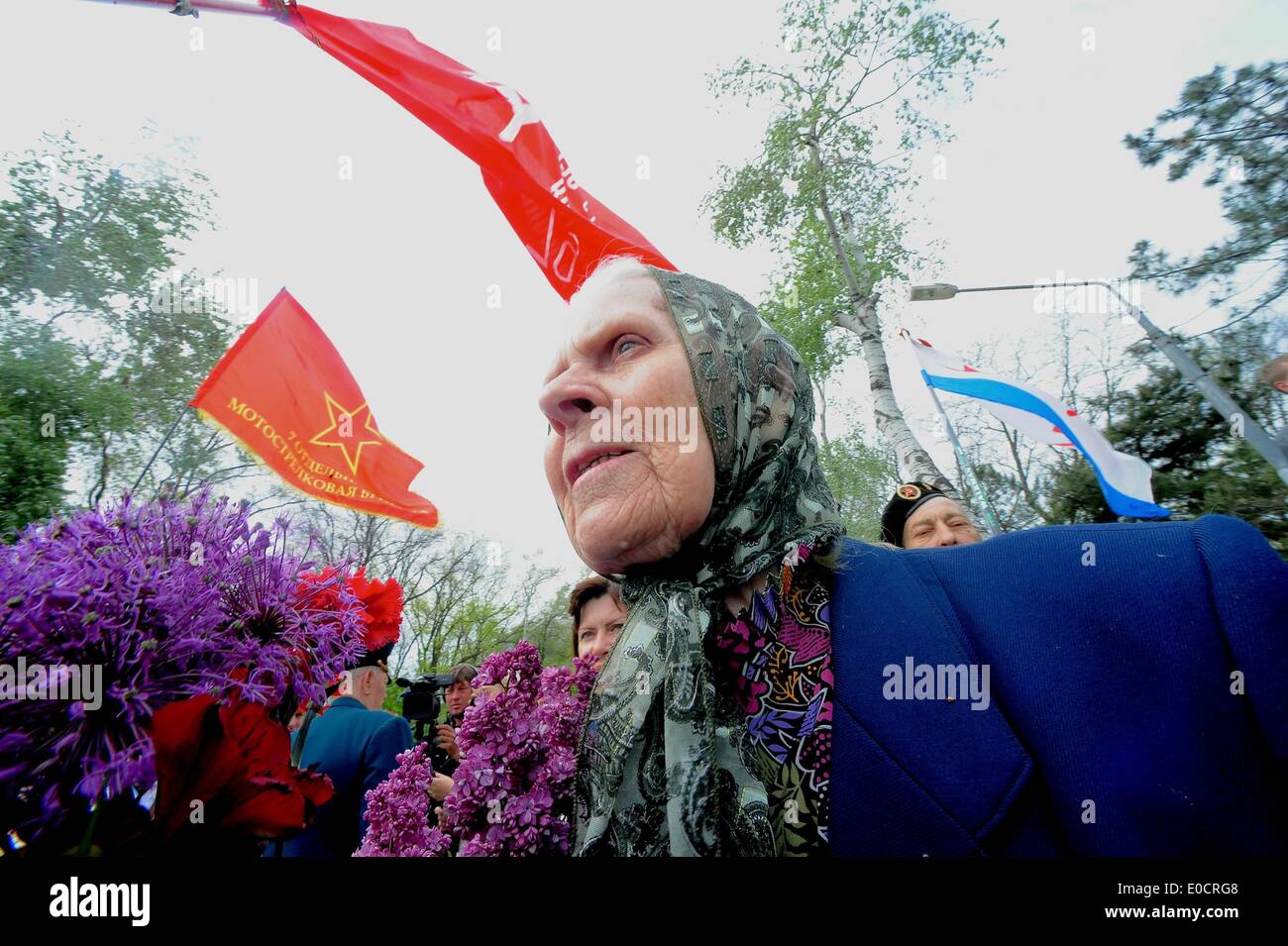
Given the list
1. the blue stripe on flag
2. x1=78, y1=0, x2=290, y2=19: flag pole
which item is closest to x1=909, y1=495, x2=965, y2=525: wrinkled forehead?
the blue stripe on flag

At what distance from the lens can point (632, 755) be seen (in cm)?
126

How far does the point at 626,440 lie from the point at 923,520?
12.2ft

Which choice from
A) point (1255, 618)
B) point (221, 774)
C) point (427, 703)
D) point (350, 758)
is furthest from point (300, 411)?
point (1255, 618)

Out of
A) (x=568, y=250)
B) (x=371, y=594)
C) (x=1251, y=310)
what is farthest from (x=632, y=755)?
(x=1251, y=310)

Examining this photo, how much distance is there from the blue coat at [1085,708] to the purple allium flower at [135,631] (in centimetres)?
92

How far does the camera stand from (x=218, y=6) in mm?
5406

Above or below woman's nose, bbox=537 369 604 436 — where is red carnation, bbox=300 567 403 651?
below

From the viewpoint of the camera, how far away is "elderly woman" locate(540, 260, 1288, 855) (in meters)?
0.99
